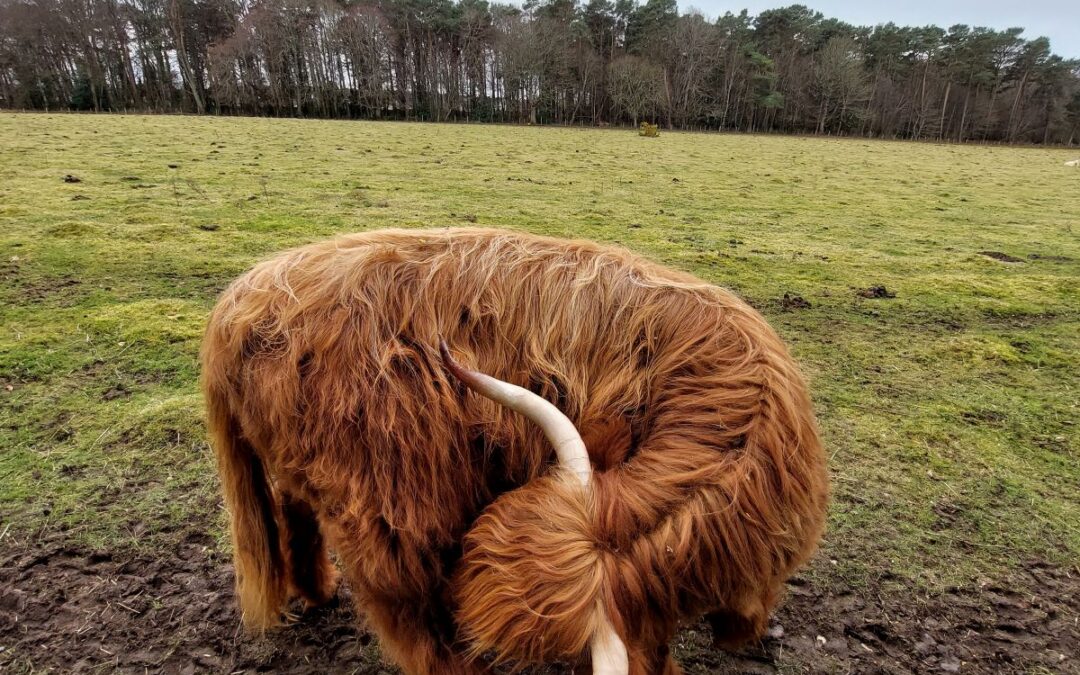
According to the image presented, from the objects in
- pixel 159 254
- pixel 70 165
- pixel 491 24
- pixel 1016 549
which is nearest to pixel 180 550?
pixel 1016 549

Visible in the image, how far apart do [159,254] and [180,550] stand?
5.98 metres

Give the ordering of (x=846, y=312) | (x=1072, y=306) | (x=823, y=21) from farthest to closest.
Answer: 1. (x=823, y=21)
2. (x=1072, y=306)
3. (x=846, y=312)

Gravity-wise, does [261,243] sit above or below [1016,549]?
above

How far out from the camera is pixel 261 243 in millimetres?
8375

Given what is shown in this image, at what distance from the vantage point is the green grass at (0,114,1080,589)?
3525mm

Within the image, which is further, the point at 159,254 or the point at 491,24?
the point at 491,24

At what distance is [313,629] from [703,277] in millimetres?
6632

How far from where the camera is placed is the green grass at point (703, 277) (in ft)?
11.6

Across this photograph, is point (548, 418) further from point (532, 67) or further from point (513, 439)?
point (532, 67)

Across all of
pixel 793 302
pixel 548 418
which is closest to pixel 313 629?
pixel 548 418

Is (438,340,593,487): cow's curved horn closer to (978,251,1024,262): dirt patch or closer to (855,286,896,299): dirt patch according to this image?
(855,286,896,299): dirt patch

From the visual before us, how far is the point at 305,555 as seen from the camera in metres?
2.81

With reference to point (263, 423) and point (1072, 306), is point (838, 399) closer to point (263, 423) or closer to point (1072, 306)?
point (263, 423)

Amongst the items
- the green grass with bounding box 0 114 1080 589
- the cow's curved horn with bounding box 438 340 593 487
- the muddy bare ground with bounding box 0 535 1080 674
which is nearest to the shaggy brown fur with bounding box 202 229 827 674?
the cow's curved horn with bounding box 438 340 593 487
